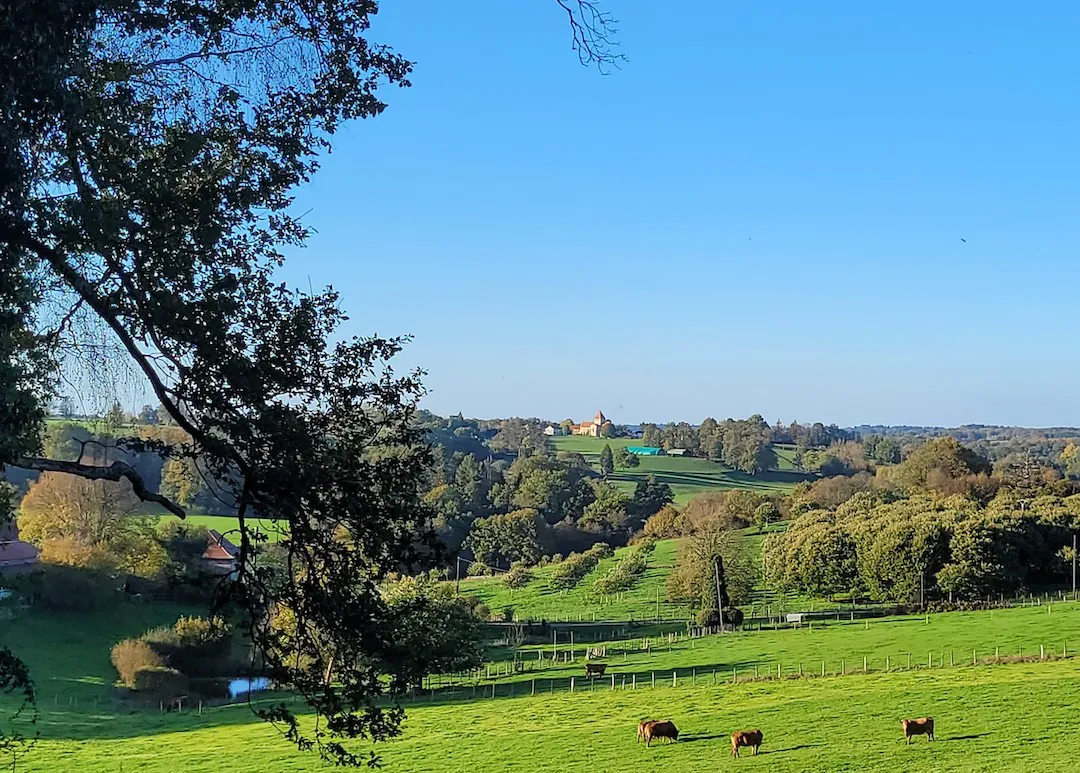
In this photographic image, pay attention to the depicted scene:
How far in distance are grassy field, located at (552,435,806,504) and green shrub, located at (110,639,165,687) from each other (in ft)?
Result: 200

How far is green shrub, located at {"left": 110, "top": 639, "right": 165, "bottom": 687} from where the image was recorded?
1396 inches

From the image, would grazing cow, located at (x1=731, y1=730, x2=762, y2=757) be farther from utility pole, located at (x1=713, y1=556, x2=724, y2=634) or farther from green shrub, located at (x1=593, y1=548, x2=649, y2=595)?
green shrub, located at (x1=593, y1=548, x2=649, y2=595)

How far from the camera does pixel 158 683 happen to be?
35469mm

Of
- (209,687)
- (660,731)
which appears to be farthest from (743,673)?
(209,687)

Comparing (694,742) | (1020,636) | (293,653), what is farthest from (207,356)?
(1020,636)

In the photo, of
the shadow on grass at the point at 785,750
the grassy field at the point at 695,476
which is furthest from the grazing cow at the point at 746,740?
the grassy field at the point at 695,476

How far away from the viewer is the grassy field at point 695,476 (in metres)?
99.1

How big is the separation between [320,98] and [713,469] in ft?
362

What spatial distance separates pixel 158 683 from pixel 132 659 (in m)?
1.42

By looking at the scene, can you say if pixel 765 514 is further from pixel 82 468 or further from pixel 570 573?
pixel 82 468

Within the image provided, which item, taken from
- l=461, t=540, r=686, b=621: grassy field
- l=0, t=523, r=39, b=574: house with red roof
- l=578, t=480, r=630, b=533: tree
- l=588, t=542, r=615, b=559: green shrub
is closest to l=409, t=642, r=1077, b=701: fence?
l=461, t=540, r=686, b=621: grassy field

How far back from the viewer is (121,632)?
138 feet

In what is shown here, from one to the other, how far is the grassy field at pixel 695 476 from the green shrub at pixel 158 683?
60.7m

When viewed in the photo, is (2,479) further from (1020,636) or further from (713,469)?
(713,469)
